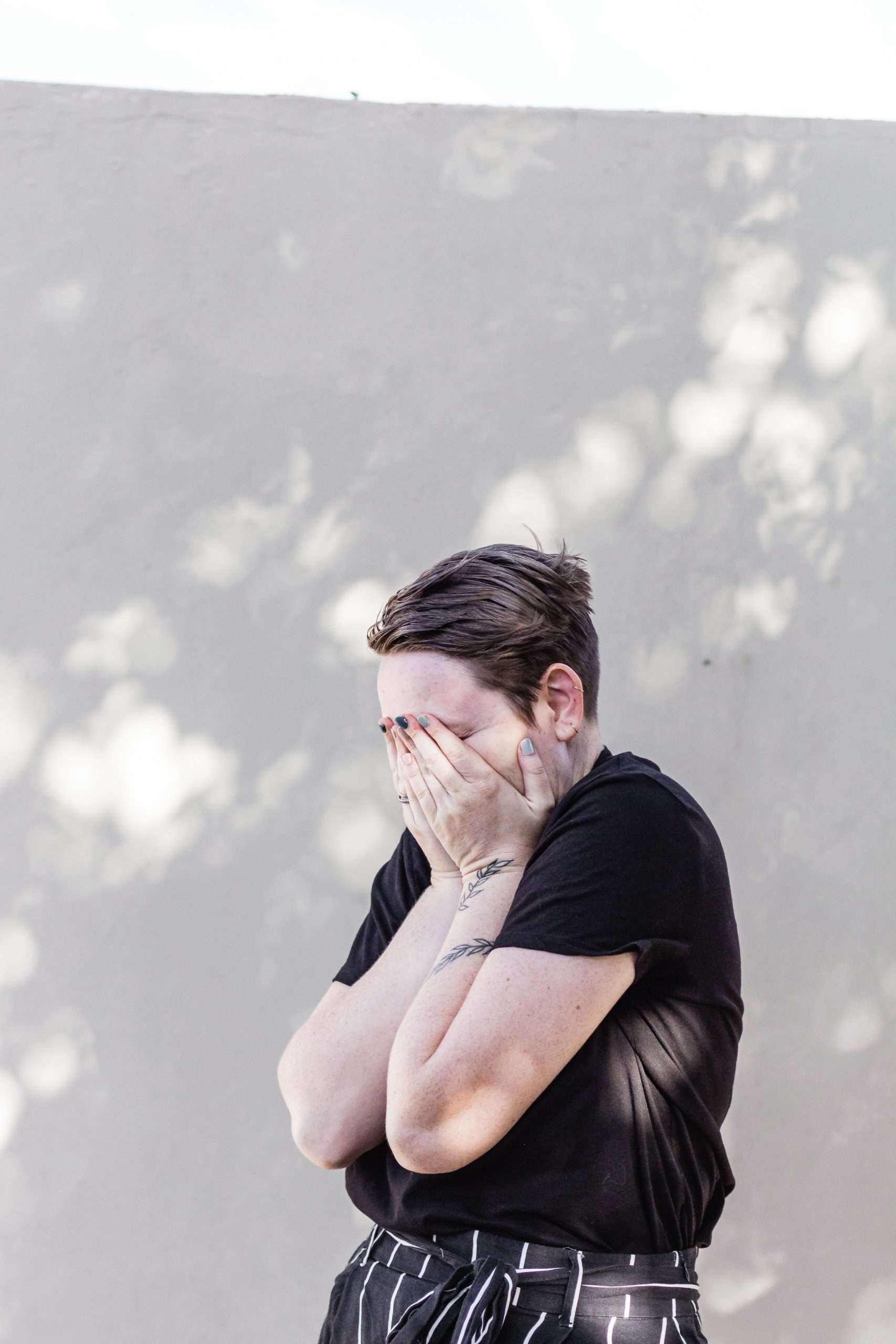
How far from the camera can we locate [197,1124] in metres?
2.57

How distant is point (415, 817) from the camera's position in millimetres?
1472

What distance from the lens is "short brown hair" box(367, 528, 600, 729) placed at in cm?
143

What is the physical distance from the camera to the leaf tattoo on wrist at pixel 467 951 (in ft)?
4.34

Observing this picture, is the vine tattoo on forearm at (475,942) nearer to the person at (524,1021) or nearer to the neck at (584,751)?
the person at (524,1021)

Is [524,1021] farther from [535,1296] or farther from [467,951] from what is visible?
[535,1296]

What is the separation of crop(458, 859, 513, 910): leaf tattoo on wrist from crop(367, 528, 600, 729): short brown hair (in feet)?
0.56

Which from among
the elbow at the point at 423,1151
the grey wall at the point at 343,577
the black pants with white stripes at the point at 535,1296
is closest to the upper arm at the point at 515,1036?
the elbow at the point at 423,1151

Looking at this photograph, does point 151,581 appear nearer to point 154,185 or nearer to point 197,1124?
point 154,185

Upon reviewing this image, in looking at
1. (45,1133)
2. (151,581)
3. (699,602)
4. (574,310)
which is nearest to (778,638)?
(699,602)

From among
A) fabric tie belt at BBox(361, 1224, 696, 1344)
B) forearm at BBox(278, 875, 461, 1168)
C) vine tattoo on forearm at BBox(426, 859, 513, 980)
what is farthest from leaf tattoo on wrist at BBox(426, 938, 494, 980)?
fabric tie belt at BBox(361, 1224, 696, 1344)

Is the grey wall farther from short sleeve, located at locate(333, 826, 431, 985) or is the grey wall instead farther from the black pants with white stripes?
the black pants with white stripes

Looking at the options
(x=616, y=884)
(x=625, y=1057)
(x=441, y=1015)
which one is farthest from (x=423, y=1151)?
(x=616, y=884)

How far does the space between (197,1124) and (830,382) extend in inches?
87.2

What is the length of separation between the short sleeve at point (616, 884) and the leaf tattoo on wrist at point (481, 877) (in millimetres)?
50
